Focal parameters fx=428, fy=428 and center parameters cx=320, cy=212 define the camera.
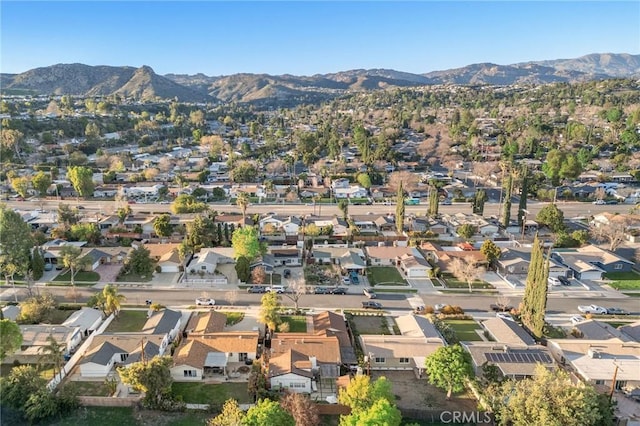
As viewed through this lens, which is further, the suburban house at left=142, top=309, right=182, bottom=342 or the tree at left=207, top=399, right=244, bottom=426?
the suburban house at left=142, top=309, right=182, bottom=342

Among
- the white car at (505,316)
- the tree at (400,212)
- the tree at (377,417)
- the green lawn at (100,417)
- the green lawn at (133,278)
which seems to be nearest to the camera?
the tree at (377,417)

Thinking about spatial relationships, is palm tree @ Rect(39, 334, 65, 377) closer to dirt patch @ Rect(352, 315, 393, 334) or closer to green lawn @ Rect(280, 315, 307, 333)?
green lawn @ Rect(280, 315, 307, 333)

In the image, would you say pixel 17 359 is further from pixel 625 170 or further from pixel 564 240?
pixel 625 170

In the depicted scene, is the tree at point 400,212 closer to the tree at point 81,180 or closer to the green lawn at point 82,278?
the green lawn at point 82,278

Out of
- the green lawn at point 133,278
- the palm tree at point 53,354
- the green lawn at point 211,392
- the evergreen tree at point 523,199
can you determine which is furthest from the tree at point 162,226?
the evergreen tree at point 523,199

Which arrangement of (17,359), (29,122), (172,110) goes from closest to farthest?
(17,359)
(29,122)
(172,110)

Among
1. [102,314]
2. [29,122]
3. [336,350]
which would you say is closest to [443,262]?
[336,350]

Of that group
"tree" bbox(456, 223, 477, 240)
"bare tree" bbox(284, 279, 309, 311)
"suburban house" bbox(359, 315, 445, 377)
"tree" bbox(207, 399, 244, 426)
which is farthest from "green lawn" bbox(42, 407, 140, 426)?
"tree" bbox(456, 223, 477, 240)
